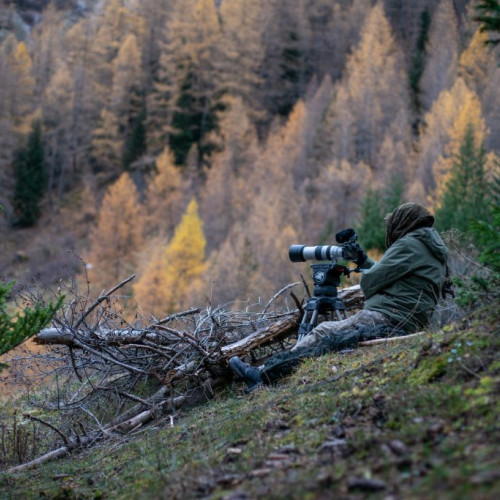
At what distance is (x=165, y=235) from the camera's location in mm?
51938

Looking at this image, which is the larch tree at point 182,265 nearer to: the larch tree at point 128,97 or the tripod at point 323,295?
the larch tree at point 128,97

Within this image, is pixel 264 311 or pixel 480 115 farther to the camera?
pixel 480 115

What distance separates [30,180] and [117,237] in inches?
707

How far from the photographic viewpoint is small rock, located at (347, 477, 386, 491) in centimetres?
227

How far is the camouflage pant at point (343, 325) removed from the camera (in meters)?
5.43

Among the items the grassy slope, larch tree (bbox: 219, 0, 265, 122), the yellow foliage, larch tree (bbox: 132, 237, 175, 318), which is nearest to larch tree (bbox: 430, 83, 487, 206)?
the yellow foliage

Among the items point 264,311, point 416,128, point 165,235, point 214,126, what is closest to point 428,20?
point 416,128

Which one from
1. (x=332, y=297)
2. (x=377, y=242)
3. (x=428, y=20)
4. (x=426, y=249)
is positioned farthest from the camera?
(x=428, y=20)

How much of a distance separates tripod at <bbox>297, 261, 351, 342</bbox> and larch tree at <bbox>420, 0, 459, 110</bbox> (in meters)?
61.1

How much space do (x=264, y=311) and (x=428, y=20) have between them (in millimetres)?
85925

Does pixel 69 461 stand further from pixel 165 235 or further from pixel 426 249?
pixel 165 235

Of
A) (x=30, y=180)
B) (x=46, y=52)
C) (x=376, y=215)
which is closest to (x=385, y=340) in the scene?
(x=376, y=215)

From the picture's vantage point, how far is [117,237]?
4928 cm

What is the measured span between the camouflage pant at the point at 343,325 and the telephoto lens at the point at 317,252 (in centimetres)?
58
